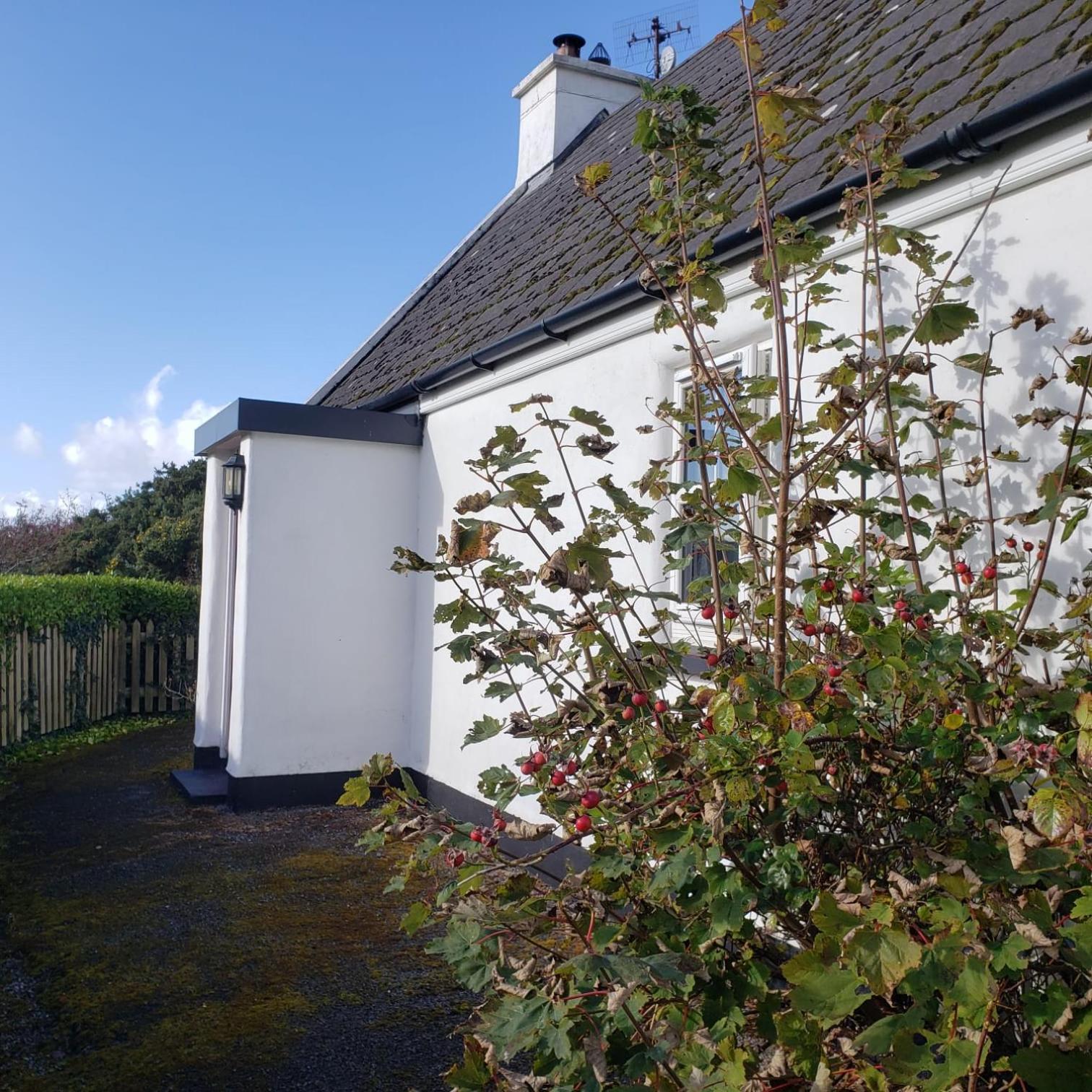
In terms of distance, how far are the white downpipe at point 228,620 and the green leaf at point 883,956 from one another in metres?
7.46

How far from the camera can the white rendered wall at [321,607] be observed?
766cm

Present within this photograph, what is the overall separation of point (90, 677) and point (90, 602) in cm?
99

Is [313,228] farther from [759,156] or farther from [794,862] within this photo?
[794,862]

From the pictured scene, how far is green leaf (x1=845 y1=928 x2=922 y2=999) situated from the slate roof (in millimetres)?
3097

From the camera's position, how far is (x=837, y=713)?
2.25 meters

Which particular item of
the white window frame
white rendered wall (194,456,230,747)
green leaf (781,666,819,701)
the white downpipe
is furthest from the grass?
green leaf (781,666,819,701)

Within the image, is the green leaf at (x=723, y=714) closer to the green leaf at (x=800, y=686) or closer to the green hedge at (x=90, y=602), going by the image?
the green leaf at (x=800, y=686)

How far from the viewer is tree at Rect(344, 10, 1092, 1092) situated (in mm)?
1723

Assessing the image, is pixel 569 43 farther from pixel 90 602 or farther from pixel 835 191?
pixel 835 191

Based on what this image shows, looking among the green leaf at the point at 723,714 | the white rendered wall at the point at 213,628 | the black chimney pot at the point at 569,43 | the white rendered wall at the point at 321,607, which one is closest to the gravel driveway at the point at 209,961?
the white rendered wall at the point at 321,607

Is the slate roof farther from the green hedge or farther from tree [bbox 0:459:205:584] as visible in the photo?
tree [bbox 0:459:205:584]

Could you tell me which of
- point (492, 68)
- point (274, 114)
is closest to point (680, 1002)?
point (274, 114)

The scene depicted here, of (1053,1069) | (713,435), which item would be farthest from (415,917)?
(713,435)

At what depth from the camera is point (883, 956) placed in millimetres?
1614
